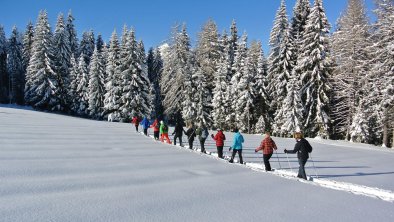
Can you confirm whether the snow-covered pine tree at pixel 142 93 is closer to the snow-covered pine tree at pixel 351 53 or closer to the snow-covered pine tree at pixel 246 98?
the snow-covered pine tree at pixel 246 98

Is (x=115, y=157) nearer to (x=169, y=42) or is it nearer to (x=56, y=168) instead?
(x=56, y=168)

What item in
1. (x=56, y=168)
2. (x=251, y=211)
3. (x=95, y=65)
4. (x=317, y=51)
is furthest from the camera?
(x=95, y=65)

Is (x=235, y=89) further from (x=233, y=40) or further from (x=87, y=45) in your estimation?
(x=87, y=45)

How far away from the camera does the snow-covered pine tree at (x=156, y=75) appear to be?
60044 millimetres

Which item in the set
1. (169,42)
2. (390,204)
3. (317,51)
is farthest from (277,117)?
(390,204)

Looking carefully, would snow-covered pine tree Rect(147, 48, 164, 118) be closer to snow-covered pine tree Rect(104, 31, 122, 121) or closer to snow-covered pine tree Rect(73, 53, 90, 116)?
Answer: snow-covered pine tree Rect(104, 31, 122, 121)

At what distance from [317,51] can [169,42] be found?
71.6ft

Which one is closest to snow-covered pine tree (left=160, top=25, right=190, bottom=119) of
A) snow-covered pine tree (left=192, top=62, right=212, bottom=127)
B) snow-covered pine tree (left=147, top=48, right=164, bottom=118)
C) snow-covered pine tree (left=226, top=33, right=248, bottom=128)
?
snow-covered pine tree (left=192, top=62, right=212, bottom=127)

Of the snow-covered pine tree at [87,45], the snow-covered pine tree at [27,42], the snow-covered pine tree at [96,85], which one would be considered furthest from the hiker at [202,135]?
the snow-covered pine tree at [27,42]

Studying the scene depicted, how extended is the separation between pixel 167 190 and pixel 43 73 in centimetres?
4592

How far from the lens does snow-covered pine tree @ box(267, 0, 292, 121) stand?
131ft

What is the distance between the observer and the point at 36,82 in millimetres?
49219

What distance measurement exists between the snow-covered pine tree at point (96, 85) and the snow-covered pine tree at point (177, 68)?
36.1ft

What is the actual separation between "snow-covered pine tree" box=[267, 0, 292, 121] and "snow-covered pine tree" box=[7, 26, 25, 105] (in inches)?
2006
